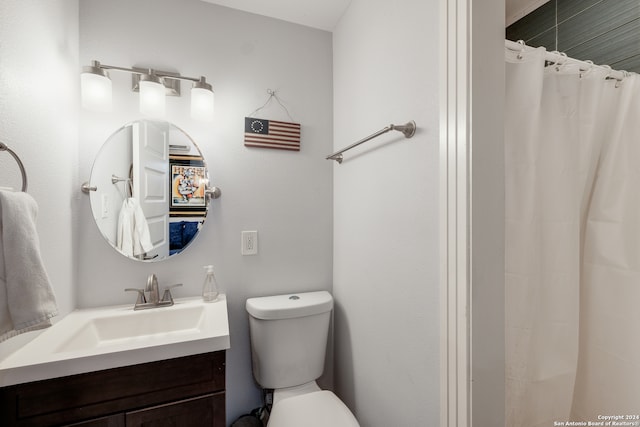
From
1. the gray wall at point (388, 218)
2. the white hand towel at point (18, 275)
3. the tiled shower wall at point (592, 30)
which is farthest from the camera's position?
the tiled shower wall at point (592, 30)

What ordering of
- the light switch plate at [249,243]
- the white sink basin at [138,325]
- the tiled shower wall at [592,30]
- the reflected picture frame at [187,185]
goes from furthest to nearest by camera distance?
the light switch plate at [249,243], the reflected picture frame at [187,185], the tiled shower wall at [592,30], the white sink basin at [138,325]

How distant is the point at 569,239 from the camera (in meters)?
1.04

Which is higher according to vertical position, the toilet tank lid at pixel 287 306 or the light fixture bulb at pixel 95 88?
the light fixture bulb at pixel 95 88

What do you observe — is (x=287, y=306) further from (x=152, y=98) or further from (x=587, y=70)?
(x=587, y=70)

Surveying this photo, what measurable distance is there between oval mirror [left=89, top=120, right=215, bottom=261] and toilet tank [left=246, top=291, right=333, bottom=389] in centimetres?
52

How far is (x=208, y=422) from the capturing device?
0.94 meters

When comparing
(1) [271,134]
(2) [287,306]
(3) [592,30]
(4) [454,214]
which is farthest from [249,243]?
(3) [592,30]

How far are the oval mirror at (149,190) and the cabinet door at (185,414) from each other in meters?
0.63

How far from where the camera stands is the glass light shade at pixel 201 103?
1.29m

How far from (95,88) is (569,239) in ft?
6.53

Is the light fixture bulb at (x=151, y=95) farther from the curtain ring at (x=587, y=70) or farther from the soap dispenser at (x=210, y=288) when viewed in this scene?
the curtain ring at (x=587, y=70)

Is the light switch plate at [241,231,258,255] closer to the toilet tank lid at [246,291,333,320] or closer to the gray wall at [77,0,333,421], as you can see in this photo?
the gray wall at [77,0,333,421]

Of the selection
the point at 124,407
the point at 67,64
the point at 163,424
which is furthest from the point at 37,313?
the point at 67,64

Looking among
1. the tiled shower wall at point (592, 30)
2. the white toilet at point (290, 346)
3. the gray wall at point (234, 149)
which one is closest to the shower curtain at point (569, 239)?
the tiled shower wall at point (592, 30)
